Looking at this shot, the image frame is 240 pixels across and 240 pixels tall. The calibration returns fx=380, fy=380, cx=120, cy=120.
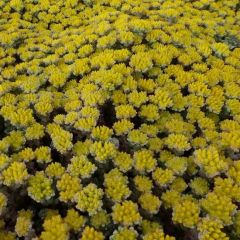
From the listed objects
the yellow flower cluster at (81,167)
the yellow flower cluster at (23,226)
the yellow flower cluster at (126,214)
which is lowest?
the yellow flower cluster at (23,226)

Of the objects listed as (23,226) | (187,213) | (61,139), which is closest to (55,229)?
(23,226)

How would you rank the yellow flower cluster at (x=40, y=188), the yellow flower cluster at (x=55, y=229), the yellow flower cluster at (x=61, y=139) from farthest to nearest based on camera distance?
the yellow flower cluster at (x=61, y=139) < the yellow flower cluster at (x=40, y=188) < the yellow flower cluster at (x=55, y=229)

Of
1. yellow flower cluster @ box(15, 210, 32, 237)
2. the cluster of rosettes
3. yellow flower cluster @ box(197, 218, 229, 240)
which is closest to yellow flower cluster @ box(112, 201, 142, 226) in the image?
the cluster of rosettes

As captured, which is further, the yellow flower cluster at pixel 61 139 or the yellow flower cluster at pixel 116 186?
the yellow flower cluster at pixel 61 139

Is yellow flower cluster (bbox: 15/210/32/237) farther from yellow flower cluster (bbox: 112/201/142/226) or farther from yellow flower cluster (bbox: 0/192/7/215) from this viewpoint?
yellow flower cluster (bbox: 112/201/142/226)

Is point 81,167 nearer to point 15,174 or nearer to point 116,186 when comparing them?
point 116,186

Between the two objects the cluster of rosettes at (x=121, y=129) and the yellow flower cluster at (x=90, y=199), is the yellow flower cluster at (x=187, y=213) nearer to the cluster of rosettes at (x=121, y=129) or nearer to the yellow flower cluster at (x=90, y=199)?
the cluster of rosettes at (x=121, y=129)

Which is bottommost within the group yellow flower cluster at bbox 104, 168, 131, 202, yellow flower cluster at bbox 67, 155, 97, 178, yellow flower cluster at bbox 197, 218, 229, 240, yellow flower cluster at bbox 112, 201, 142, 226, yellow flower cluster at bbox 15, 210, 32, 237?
yellow flower cluster at bbox 15, 210, 32, 237

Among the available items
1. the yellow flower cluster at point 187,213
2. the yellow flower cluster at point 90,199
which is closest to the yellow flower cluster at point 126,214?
the yellow flower cluster at point 90,199

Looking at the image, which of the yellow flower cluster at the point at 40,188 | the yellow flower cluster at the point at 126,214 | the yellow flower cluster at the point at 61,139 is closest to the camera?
the yellow flower cluster at the point at 126,214
